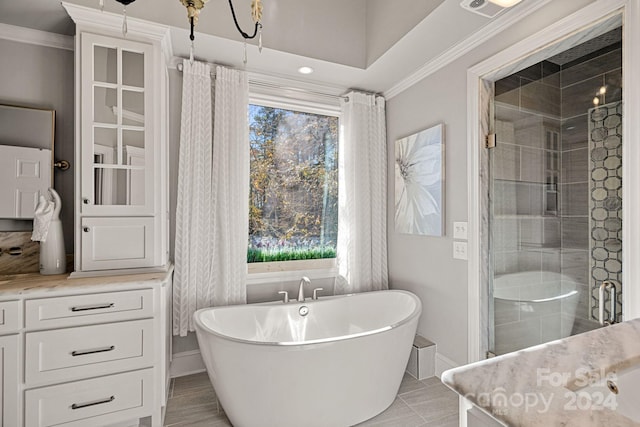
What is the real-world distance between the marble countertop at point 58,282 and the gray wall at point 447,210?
1974mm

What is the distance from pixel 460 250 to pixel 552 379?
178cm

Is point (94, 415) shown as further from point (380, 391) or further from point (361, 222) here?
point (361, 222)

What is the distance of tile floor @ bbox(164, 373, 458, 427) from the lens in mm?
1949

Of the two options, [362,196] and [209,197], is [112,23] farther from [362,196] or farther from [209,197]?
[362,196]

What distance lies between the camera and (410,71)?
2.73 metres

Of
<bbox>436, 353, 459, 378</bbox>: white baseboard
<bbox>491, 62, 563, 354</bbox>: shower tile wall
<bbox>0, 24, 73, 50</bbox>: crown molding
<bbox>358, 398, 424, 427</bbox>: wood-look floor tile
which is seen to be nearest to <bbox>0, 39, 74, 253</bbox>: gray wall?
<bbox>0, 24, 73, 50</bbox>: crown molding

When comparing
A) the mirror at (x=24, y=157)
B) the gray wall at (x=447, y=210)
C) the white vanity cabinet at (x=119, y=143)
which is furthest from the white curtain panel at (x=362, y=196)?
the mirror at (x=24, y=157)

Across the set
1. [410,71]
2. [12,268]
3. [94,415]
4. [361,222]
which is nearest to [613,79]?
[410,71]

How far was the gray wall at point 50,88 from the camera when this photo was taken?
2135mm

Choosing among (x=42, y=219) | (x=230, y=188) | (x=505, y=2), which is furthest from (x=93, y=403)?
(x=505, y=2)

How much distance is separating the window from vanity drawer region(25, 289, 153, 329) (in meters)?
1.14

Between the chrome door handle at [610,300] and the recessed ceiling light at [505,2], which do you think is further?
the recessed ceiling light at [505,2]

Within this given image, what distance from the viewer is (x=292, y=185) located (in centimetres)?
301

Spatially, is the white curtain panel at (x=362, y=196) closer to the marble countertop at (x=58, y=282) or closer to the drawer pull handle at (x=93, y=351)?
the marble countertop at (x=58, y=282)
